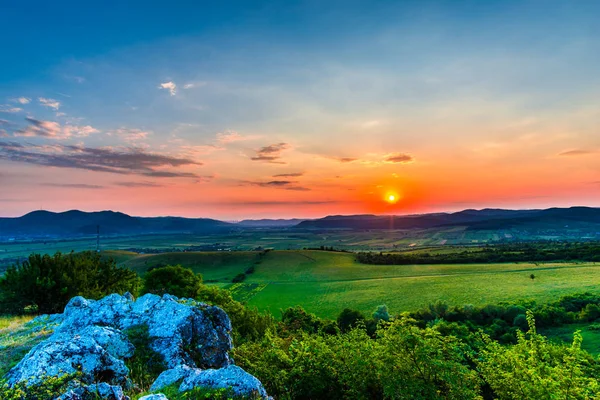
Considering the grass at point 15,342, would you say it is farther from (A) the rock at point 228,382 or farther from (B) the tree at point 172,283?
(B) the tree at point 172,283

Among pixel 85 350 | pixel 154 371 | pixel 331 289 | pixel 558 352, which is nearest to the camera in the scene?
pixel 85 350

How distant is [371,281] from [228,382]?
12863 cm

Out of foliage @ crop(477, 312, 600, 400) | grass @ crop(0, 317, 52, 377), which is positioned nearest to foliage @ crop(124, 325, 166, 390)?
grass @ crop(0, 317, 52, 377)

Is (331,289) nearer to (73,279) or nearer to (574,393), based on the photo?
(73,279)

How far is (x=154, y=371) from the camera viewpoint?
49.9 feet

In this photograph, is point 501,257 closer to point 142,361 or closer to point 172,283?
point 172,283

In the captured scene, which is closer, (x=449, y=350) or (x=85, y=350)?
(x=85, y=350)

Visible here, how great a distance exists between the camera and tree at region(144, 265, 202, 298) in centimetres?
5616

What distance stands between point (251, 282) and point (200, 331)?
438ft

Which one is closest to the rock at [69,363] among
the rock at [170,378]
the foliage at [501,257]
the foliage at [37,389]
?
the foliage at [37,389]

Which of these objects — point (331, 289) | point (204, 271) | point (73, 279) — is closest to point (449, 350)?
point (73, 279)

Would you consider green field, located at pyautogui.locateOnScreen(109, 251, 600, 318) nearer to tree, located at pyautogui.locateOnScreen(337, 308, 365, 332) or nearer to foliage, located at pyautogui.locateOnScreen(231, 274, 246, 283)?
foliage, located at pyautogui.locateOnScreen(231, 274, 246, 283)

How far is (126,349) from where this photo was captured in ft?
50.9

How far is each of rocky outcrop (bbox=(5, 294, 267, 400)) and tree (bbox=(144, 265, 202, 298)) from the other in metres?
32.5
